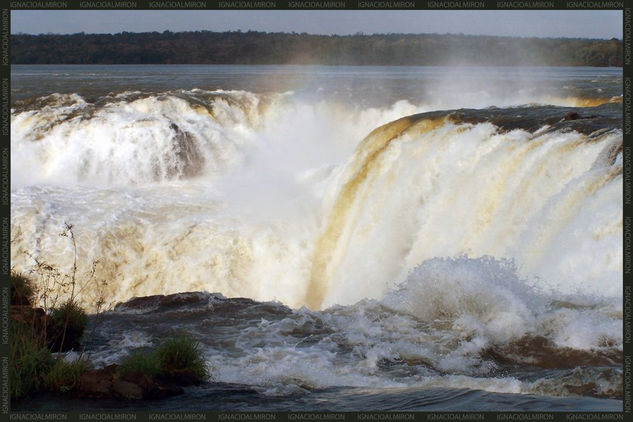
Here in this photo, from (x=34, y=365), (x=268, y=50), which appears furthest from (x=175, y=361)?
(x=268, y=50)

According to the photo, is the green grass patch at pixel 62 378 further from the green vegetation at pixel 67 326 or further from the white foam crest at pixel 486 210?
the white foam crest at pixel 486 210

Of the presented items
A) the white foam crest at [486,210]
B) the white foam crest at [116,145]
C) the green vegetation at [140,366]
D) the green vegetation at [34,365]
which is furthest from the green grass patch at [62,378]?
the white foam crest at [116,145]

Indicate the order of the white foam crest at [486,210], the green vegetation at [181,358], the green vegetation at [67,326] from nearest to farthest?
1. the green vegetation at [181,358]
2. the green vegetation at [67,326]
3. the white foam crest at [486,210]

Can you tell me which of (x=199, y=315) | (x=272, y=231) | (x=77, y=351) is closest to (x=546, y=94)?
(x=272, y=231)

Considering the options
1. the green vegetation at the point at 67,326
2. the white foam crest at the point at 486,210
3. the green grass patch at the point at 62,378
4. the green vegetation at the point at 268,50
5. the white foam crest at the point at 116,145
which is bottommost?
the green grass patch at the point at 62,378

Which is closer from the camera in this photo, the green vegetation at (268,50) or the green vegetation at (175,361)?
the green vegetation at (175,361)

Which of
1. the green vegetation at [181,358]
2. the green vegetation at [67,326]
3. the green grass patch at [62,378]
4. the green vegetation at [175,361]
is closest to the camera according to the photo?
the green grass patch at [62,378]

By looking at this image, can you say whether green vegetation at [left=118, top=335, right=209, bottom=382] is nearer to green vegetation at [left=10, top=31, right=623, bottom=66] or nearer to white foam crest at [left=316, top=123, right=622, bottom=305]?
white foam crest at [left=316, top=123, right=622, bottom=305]

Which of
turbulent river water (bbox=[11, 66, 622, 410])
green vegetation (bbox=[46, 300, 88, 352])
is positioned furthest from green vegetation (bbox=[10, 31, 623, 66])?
green vegetation (bbox=[46, 300, 88, 352])
